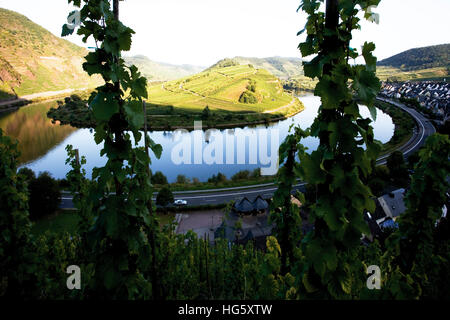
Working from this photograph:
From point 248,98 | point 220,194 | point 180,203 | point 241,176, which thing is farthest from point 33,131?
point 248,98

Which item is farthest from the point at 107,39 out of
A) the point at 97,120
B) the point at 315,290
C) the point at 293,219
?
the point at 293,219

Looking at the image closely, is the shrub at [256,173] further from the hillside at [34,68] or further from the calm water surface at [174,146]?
the hillside at [34,68]

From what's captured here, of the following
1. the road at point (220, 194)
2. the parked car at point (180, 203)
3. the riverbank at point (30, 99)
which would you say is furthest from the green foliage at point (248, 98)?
the parked car at point (180, 203)

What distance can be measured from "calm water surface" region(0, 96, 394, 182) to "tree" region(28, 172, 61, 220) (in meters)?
12.2

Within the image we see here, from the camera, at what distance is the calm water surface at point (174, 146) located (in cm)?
3741

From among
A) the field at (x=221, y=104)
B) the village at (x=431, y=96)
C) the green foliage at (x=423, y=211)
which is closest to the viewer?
the green foliage at (x=423, y=211)

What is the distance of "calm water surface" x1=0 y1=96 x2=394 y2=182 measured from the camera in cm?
3741

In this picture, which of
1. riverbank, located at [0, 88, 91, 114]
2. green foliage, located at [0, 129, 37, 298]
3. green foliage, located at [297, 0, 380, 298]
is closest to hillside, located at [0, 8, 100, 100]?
riverbank, located at [0, 88, 91, 114]

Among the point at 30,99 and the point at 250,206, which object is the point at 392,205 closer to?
the point at 250,206

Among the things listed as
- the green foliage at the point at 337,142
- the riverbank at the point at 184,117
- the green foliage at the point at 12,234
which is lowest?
the green foliage at the point at 12,234

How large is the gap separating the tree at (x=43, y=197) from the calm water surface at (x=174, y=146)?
1220 centimetres

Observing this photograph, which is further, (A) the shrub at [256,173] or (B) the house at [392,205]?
(A) the shrub at [256,173]

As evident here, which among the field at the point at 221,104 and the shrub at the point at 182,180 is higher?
the field at the point at 221,104

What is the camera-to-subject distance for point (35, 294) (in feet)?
17.5
